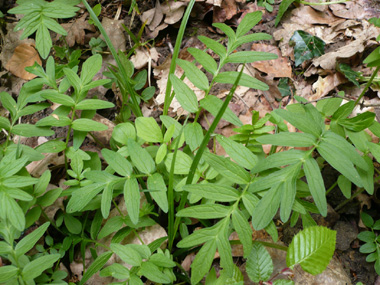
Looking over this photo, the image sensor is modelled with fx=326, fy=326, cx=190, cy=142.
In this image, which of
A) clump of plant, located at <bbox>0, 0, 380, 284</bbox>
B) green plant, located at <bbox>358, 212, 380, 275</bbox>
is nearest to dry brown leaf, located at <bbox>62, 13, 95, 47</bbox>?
clump of plant, located at <bbox>0, 0, 380, 284</bbox>

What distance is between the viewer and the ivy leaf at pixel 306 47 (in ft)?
8.05

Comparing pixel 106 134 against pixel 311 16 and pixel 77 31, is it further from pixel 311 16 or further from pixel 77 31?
pixel 311 16

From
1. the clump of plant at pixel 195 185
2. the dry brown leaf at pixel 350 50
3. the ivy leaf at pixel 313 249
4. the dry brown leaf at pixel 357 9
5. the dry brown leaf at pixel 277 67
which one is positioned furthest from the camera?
the dry brown leaf at pixel 357 9

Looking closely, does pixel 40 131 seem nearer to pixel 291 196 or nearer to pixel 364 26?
pixel 291 196

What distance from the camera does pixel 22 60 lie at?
2754 millimetres

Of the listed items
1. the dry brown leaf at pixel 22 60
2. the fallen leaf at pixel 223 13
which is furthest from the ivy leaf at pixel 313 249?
the dry brown leaf at pixel 22 60

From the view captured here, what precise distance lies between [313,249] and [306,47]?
1.61 meters

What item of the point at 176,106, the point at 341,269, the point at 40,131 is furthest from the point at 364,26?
the point at 40,131

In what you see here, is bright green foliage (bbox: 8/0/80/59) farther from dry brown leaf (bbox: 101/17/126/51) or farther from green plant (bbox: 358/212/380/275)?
green plant (bbox: 358/212/380/275)

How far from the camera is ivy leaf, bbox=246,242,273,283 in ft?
4.96

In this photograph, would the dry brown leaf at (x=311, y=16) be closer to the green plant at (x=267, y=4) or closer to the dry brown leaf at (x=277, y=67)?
the green plant at (x=267, y=4)

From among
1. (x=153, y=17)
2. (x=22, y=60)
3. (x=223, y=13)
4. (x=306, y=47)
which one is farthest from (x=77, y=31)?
(x=306, y=47)

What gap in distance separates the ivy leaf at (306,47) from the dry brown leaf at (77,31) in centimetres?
168

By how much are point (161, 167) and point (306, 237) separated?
0.78 m
